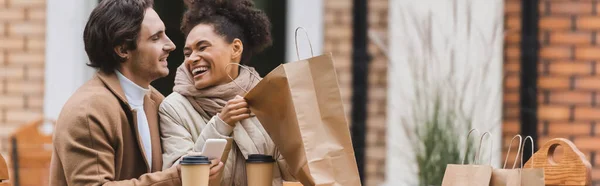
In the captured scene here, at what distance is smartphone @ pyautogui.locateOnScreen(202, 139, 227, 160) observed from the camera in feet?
8.59

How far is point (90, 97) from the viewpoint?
2838 millimetres

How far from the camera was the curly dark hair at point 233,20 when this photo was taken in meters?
3.12

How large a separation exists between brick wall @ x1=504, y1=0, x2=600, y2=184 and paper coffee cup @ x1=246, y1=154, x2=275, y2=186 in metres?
3.44

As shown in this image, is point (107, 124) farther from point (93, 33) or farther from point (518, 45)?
point (518, 45)

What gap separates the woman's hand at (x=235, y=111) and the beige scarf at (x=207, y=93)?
14 centimetres

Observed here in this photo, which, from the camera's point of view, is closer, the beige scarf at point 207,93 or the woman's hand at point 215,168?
the woman's hand at point 215,168

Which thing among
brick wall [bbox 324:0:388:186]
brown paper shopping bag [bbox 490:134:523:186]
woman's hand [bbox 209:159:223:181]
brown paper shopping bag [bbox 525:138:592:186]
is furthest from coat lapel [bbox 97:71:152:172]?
brick wall [bbox 324:0:388:186]

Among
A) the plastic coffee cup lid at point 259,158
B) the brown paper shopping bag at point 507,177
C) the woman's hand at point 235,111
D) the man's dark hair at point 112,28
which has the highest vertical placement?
the man's dark hair at point 112,28

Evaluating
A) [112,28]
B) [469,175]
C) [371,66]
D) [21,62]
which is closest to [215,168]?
[112,28]

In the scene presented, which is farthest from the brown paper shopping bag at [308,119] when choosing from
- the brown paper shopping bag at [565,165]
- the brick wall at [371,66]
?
the brick wall at [371,66]

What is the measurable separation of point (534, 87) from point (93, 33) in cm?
355

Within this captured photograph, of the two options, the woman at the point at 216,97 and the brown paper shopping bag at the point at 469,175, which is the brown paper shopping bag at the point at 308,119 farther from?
the brown paper shopping bag at the point at 469,175

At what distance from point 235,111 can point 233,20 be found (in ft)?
1.34

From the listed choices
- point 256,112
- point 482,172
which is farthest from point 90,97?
point 482,172
